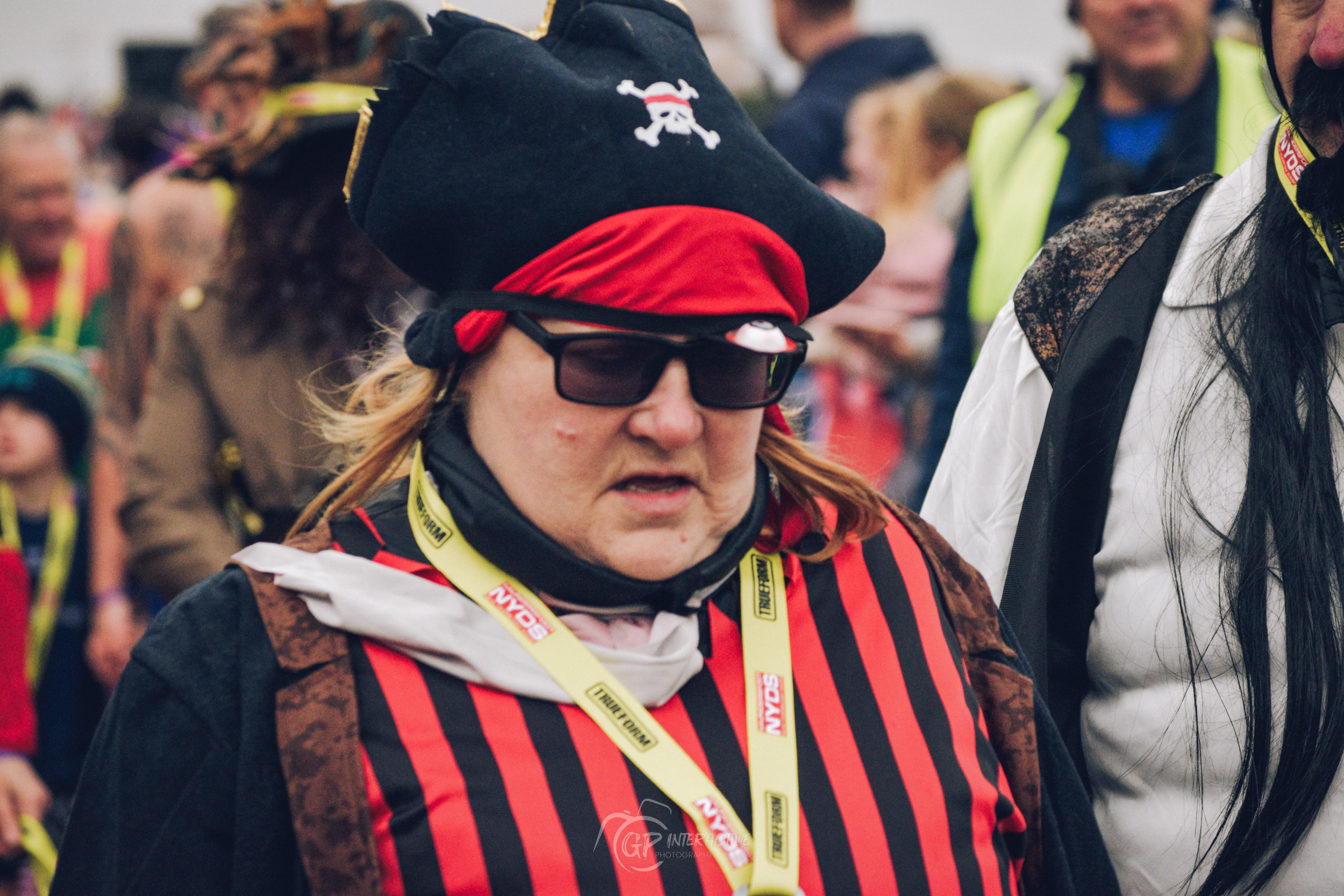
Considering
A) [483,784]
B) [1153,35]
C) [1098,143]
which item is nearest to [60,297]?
[1098,143]

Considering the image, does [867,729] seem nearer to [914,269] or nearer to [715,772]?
[715,772]

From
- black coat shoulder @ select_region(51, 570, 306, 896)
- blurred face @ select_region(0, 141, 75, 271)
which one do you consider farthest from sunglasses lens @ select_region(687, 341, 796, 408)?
blurred face @ select_region(0, 141, 75, 271)

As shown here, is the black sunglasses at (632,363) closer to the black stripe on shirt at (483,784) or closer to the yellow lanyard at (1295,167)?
the black stripe on shirt at (483,784)

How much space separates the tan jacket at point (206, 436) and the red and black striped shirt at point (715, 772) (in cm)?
144

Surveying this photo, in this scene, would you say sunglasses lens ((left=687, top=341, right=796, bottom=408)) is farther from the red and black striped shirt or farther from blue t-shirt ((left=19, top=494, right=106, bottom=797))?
blue t-shirt ((left=19, top=494, right=106, bottom=797))

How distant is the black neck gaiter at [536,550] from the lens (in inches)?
61.3

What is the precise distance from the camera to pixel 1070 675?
186cm

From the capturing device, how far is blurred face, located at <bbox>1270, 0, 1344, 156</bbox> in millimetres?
1687

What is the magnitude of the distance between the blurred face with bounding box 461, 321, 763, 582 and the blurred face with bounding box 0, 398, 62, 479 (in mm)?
2453

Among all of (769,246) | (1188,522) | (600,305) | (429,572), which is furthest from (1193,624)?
(429,572)

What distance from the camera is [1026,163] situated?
3225 mm

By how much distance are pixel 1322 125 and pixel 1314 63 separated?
0.08 m

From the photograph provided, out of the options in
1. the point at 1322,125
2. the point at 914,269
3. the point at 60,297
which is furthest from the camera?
the point at 60,297

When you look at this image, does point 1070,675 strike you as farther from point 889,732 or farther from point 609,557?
point 609,557
